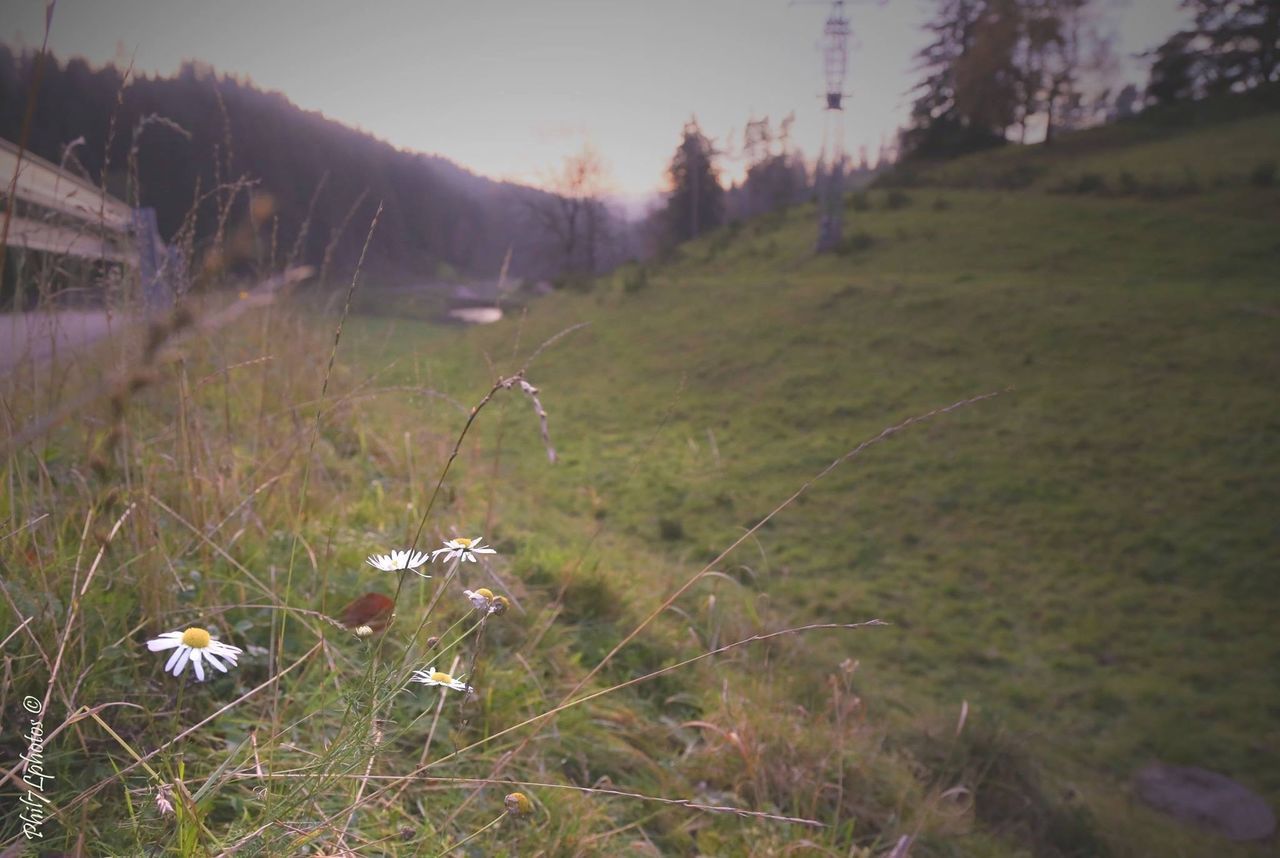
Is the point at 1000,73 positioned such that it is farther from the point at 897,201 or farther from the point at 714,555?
the point at 714,555

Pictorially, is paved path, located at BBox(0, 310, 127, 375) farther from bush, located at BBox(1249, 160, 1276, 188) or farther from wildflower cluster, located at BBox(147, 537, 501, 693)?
bush, located at BBox(1249, 160, 1276, 188)

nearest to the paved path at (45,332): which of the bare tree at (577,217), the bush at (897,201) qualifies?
the bare tree at (577,217)

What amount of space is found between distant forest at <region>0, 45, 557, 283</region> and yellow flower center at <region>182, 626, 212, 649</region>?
1.89ft

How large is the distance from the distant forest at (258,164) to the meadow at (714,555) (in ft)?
1.54

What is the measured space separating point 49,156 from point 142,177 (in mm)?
370

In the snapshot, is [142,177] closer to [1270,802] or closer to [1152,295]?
[1270,802]

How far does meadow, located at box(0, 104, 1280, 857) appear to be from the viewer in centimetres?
109

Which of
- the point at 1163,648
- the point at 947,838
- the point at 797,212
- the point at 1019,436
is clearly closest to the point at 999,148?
the point at 797,212

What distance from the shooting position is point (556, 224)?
11.5 m

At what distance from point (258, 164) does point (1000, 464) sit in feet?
18.2

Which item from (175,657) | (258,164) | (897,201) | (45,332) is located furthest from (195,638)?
(897,201)

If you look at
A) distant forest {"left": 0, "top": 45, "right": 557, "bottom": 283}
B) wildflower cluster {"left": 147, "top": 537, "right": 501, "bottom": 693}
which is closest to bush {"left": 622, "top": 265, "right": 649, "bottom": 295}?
distant forest {"left": 0, "top": 45, "right": 557, "bottom": 283}

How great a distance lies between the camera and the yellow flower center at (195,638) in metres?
0.73

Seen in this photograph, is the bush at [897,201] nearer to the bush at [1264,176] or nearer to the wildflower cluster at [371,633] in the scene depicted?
the bush at [1264,176]
